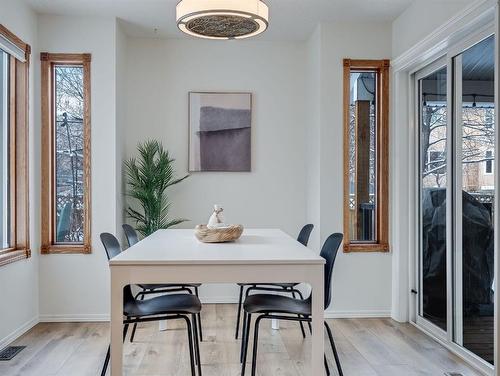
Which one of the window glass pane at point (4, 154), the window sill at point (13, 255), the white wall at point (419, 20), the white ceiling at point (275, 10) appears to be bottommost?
the window sill at point (13, 255)

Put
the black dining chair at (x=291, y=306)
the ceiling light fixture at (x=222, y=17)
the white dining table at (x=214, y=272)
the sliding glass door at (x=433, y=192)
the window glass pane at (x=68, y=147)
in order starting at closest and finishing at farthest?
the white dining table at (x=214, y=272), the ceiling light fixture at (x=222, y=17), the black dining chair at (x=291, y=306), the sliding glass door at (x=433, y=192), the window glass pane at (x=68, y=147)

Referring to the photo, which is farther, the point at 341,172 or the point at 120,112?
the point at 120,112

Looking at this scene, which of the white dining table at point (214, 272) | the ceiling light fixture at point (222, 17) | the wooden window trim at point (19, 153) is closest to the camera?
the white dining table at point (214, 272)

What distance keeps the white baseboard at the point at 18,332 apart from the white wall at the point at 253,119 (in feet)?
5.14

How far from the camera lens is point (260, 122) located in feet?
15.9

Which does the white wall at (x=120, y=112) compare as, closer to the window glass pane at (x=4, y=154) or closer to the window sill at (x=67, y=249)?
the window sill at (x=67, y=249)

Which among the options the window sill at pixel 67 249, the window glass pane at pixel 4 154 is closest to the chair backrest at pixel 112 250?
the window glass pane at pixel 4 154

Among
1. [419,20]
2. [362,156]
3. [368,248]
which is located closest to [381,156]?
[362,156]

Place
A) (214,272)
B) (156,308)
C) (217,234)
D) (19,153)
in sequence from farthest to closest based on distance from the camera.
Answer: (19,153) → (217,234) → (156,308) → (214,272)

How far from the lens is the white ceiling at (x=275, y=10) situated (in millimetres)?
3861

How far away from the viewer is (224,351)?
335cm

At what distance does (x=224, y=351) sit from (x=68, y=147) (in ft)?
7.34

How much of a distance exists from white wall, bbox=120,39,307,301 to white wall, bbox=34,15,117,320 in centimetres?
54

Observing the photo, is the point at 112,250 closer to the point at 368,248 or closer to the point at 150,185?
the point at 150,185
